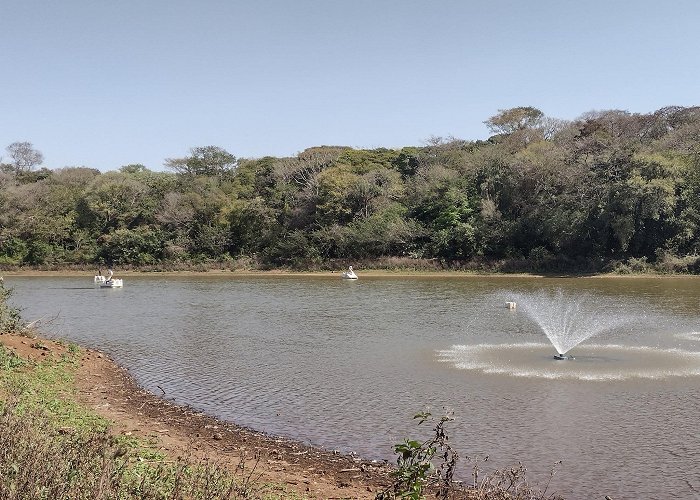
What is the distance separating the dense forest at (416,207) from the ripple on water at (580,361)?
33463mm

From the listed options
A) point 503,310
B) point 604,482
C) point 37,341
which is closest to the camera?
point 604,482

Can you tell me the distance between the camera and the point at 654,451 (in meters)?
10.1

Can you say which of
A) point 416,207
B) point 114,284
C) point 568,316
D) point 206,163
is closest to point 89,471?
point 568,316

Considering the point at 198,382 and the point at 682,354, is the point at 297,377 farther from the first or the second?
the point at 682,354

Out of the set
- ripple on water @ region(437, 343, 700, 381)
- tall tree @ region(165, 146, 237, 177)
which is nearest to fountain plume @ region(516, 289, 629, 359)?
ripple on water @ region(437, 343, 700, 381)

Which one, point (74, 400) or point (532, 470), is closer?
point (532, 470)

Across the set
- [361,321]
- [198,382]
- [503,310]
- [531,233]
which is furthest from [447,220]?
[198,382]

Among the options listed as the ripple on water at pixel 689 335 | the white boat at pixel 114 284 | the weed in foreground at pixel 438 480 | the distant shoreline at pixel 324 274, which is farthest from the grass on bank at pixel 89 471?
the distant shoreline at pixel 324 274

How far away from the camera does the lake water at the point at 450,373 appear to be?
10.3 metres

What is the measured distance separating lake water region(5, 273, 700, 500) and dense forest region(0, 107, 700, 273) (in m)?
17.6

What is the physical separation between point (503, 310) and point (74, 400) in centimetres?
2130

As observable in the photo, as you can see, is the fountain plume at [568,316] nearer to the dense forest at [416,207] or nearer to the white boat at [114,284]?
the dense forest at [416,207]

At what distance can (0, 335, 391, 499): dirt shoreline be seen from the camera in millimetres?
8430

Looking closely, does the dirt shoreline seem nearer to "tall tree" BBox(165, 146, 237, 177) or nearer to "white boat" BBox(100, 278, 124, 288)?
"white boat" BBox(100, 278, 124, 288)
